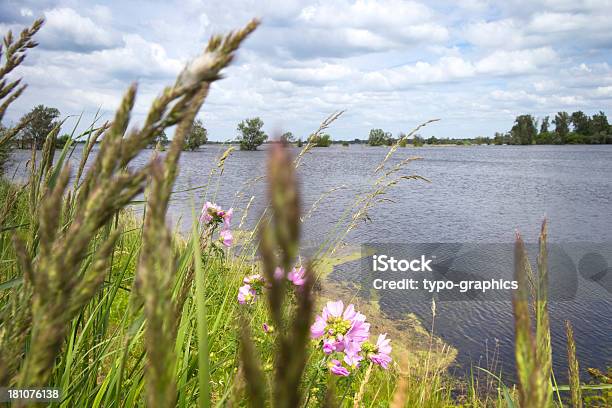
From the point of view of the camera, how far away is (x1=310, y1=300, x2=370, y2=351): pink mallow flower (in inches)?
66.0

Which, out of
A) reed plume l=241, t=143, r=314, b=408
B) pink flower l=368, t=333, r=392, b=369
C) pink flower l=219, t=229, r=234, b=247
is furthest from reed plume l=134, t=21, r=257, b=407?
pink flower l=219, t=229, r=234, b=247

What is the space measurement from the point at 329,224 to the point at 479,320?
4744mm

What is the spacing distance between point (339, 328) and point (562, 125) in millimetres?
120246

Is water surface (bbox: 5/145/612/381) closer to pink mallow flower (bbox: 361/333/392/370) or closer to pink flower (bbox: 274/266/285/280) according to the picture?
pink flower (bbox: 274/266/285/280)

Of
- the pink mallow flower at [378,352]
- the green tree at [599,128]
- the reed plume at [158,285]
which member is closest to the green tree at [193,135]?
the reed plume at [158,285]

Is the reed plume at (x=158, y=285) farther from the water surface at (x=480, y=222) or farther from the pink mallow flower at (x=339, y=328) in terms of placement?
the pink mallow flower at (x=339, y=328)

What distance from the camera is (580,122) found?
100750mm

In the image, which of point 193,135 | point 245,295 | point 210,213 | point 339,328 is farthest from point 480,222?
point 339,328

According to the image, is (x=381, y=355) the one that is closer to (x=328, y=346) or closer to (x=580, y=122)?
(x=328, y=346)

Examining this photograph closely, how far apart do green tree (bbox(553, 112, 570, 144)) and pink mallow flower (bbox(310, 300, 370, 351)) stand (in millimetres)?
119081

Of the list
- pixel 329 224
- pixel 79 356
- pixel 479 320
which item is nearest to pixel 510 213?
pixel 329 224

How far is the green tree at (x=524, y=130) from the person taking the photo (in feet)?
345

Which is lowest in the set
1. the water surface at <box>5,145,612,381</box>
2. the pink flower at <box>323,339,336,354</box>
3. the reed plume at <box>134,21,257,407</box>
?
the water surface at <box>5,145,612,381</box>

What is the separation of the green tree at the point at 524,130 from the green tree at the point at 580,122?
8318 mm
